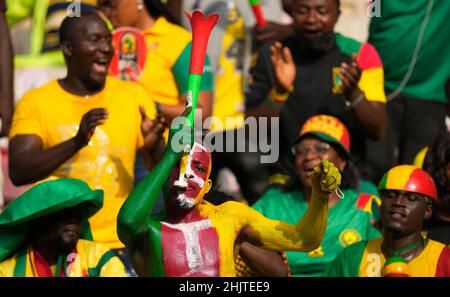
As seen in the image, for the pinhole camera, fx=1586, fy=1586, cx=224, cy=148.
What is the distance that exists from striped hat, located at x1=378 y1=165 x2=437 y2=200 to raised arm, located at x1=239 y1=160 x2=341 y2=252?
1.38 m

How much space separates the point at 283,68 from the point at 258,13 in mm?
974

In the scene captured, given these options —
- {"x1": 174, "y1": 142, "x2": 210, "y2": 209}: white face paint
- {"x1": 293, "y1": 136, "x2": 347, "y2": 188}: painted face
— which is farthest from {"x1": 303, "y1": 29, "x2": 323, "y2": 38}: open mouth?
{"x1": 174, "y1": 142, "x2": 210, "y2": 209}: white face paint

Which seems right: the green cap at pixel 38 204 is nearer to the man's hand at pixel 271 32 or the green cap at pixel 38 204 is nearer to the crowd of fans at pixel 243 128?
the crowd of fans at pixel 243 128

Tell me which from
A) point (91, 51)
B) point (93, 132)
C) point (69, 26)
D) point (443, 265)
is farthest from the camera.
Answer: point (69, 26)

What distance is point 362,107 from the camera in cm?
952

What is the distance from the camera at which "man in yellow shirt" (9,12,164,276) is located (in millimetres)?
8680

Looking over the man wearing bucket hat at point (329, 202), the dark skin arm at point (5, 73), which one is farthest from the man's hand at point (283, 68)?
the dark skin arm at point (5, 73)

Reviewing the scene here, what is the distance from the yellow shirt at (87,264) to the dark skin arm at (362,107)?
2.04 meters

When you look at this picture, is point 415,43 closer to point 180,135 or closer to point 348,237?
point 348,237

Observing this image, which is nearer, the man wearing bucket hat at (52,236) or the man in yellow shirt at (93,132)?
the man wearing bucket hat at (52,236)

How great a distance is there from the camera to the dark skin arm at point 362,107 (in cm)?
Result: 934

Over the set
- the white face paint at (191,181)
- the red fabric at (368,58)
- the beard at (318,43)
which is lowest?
the white face paint at (191,181)

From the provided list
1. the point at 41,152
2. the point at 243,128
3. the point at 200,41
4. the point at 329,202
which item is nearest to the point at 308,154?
the point at 329,202
